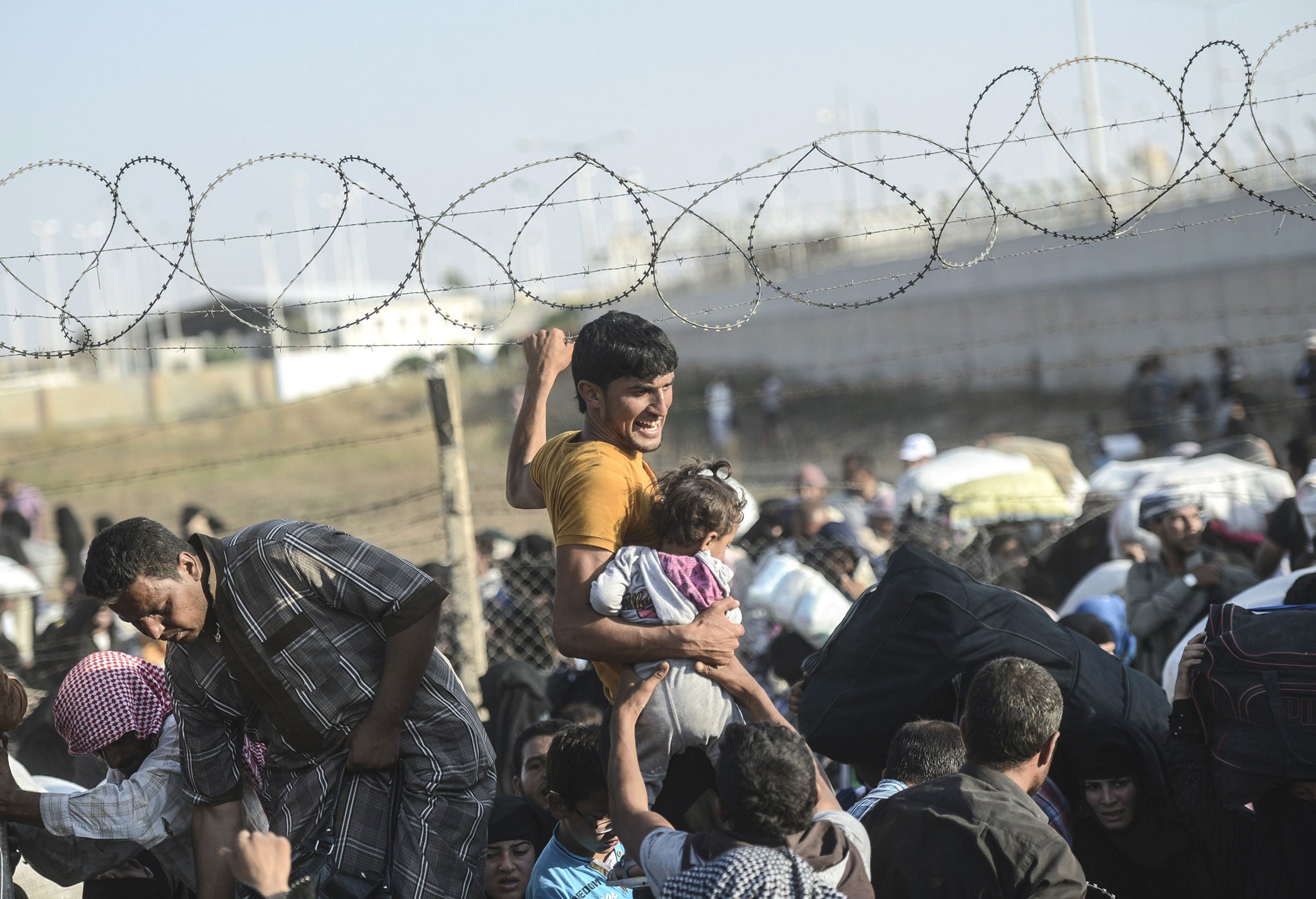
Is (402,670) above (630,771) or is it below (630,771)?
above

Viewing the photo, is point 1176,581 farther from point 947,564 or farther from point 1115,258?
point 1115,258

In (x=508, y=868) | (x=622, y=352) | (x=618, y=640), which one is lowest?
(x=508, y=868)

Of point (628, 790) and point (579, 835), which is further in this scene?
point (579, 835)

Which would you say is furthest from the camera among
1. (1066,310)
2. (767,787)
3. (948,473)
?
(1066,310)

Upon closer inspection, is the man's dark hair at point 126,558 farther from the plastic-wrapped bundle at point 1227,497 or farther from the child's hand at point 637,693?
the plastic-wrapped bundle at point 1227,497

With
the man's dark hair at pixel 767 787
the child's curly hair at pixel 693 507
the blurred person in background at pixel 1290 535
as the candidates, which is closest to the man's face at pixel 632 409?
the child's curly hair at pixel 693 507

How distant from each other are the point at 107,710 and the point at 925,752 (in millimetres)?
2199

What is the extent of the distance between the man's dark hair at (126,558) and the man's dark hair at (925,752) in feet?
6.21

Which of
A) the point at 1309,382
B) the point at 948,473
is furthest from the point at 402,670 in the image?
the point at 1309,382

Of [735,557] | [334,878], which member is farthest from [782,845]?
[735,557]

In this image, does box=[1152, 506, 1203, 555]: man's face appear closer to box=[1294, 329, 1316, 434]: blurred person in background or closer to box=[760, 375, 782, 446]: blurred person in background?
box=[1294, 329, 1316, 434]: blurred person in background

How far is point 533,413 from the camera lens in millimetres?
3625

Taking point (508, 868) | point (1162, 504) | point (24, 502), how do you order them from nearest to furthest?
point (508, 868) → point (1162, 504) → point (24, 502)

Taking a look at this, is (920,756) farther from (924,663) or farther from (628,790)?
(628,790)
